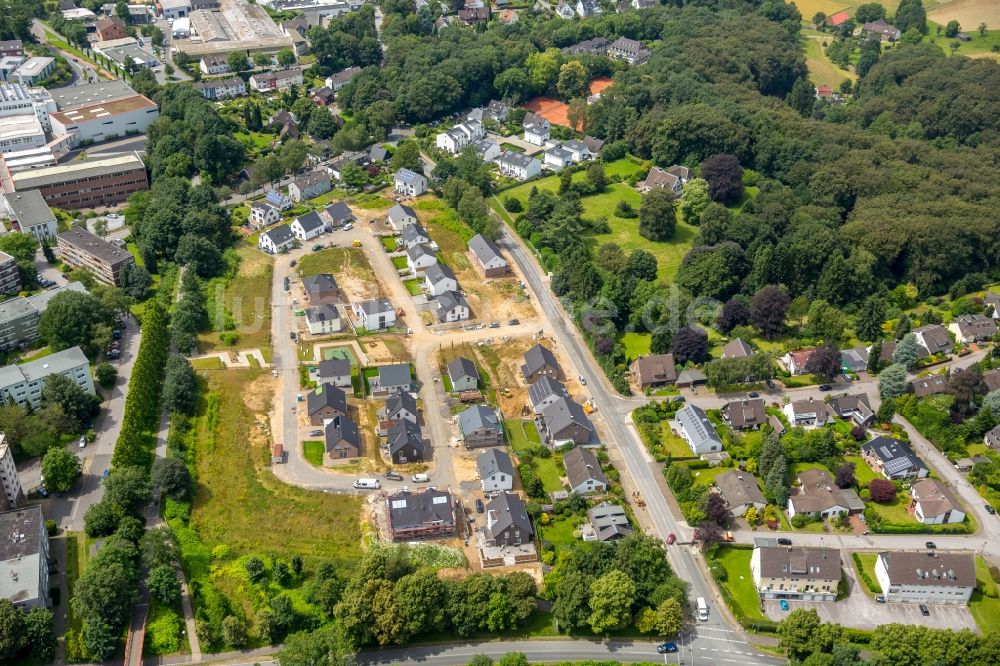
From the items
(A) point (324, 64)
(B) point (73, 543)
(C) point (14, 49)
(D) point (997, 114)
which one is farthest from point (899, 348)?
(C) point (14, 49)

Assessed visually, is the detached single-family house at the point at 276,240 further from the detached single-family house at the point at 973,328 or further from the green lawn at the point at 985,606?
the green lawn at the point at 985,606

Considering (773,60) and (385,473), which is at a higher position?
(773,60)

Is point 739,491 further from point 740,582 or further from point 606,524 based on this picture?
point 606,524

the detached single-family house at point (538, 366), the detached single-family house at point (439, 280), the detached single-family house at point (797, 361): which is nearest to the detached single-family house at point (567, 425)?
the detached single-family house at point (538, 366)

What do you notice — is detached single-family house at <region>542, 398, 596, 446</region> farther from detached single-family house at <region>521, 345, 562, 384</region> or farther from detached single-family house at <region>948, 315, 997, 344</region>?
detached single-family house at <region>948, 315, 997, 344</region>

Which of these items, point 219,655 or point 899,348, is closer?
point 219,655

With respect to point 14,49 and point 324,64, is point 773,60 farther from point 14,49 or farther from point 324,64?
point 14,49

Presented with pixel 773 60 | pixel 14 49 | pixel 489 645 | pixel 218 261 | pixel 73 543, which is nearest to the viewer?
pixel 489 645
